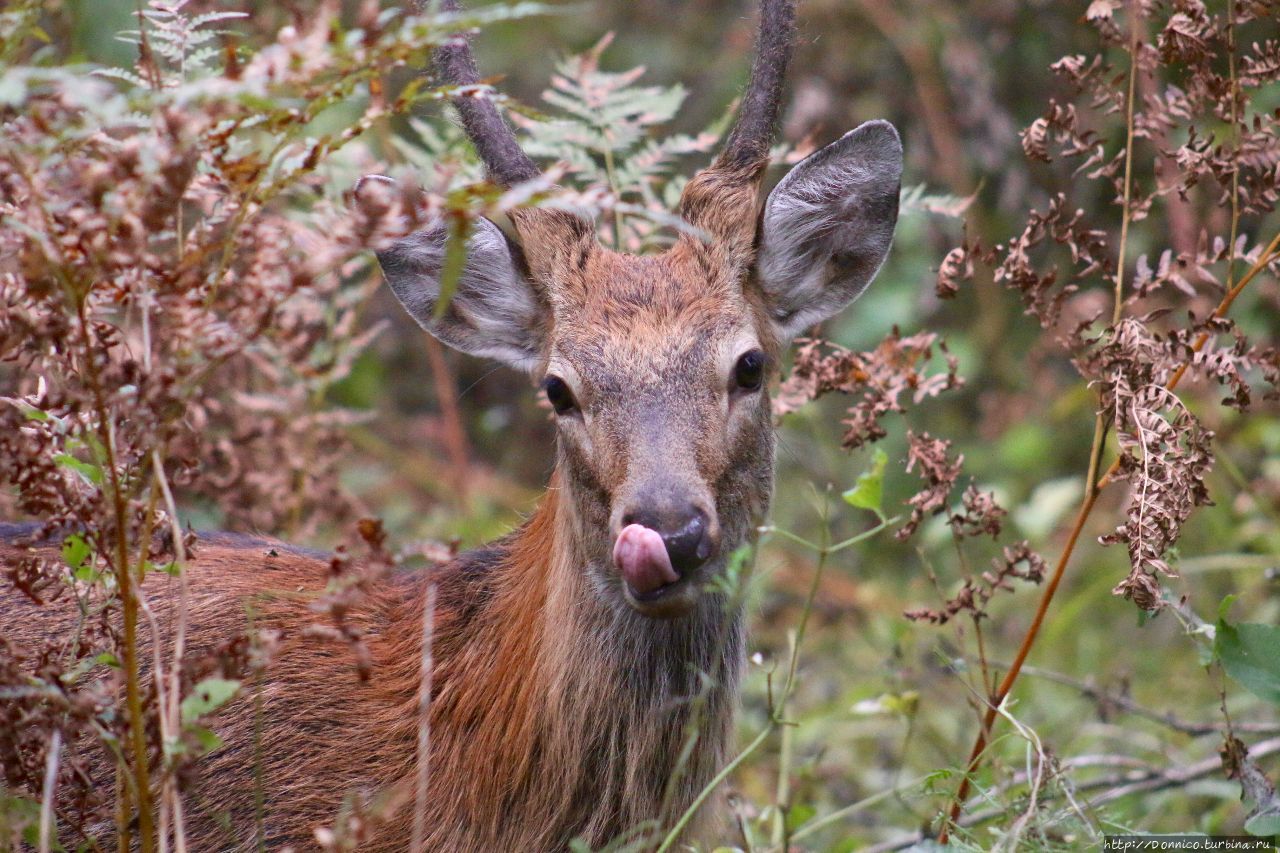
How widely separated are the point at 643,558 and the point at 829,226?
64.8 inches

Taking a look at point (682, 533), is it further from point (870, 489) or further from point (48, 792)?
point (48, 792)

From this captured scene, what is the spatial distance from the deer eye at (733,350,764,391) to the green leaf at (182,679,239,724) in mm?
1836

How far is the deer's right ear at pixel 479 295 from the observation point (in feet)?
15.2

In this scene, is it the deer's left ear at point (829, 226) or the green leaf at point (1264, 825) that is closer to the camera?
the green leaf at point (1264, 825)

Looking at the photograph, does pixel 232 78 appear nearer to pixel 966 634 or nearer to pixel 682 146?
pixel 682 146

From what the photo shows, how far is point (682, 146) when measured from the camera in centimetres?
554

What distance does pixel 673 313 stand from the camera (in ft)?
13.9

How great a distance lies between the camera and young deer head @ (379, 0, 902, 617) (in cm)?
387

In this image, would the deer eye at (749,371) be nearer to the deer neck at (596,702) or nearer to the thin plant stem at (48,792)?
the deer neck at (596,702)

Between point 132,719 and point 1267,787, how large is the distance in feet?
10.2

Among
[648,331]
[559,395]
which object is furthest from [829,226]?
[559,395]

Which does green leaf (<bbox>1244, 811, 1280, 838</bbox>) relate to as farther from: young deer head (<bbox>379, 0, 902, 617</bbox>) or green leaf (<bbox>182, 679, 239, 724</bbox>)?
green leaf (<bbox>182, 679, 239, 724</bbox>)

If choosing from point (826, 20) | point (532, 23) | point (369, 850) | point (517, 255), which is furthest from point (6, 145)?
point (532, 23)

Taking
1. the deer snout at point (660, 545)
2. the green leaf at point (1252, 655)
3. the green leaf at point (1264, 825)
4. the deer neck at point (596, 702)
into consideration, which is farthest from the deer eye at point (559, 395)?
the green leaf at point (1264, 825)
